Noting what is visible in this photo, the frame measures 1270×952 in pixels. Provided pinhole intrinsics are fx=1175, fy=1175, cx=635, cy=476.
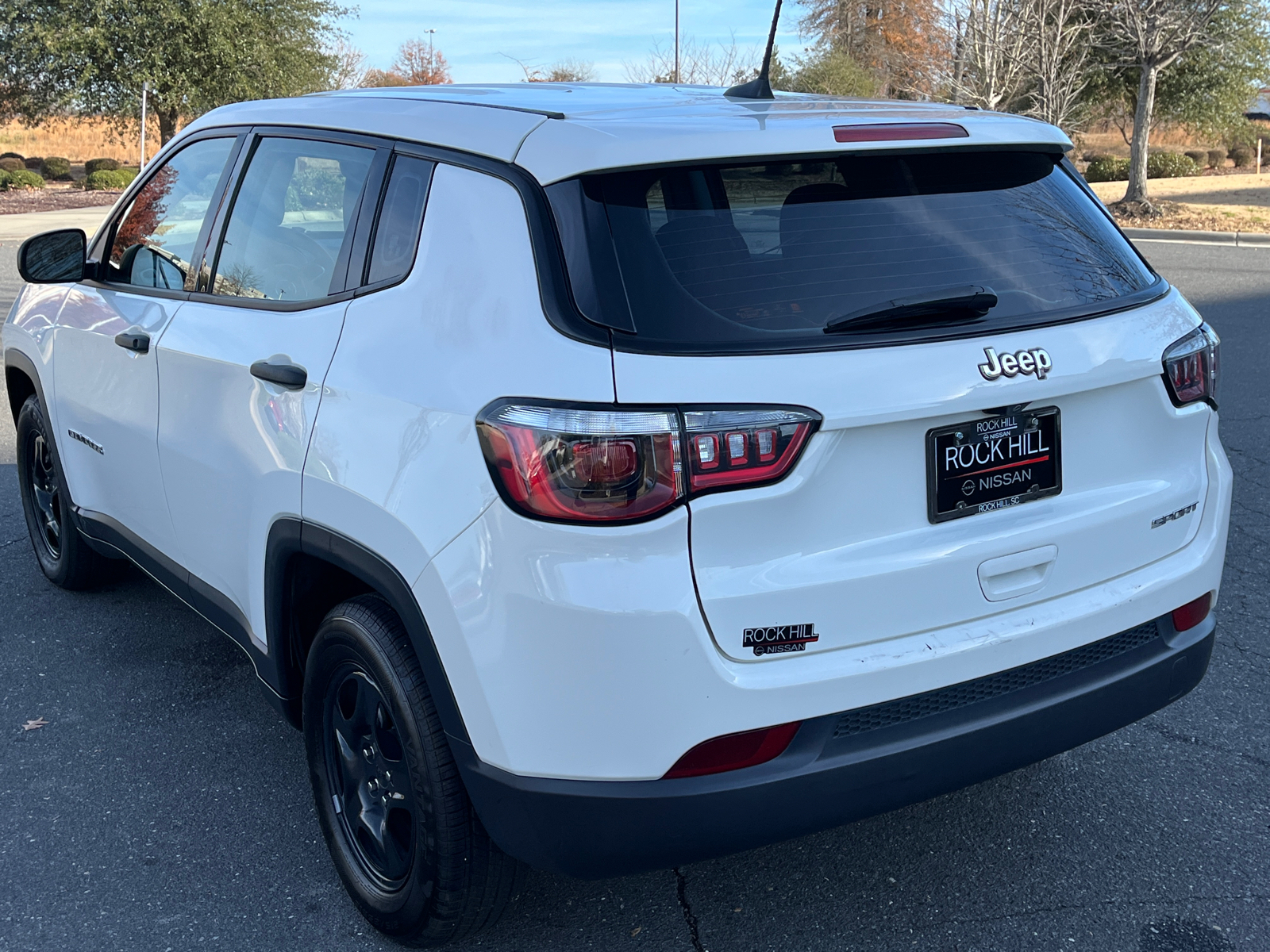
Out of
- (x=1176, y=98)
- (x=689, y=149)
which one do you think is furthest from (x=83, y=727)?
(x=1176, y=98)

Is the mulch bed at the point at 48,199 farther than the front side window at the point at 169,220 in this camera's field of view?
Yes

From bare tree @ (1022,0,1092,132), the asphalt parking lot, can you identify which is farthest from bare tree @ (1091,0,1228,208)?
the asphalt parking lot

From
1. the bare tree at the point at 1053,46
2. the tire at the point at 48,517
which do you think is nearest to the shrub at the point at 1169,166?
the bare tree at the point at 1053,46

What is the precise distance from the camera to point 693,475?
2012 millimetres

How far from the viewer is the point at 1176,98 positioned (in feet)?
99.3

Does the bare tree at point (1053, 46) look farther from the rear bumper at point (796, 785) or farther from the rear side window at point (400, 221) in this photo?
the rear bumper at point (796, 785)

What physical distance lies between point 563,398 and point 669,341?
22 cm

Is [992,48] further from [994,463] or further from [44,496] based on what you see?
[994,463]

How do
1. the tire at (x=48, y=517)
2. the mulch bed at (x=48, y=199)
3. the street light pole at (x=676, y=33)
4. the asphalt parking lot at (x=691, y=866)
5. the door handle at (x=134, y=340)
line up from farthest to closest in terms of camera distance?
the street light pole at (x=676, y=33), the mulch bed at (x=48, y=199), the tire at (x=48, y=517), the door handle at (x=134, y=340), the asphalt parking lot at (x=691, y=866)

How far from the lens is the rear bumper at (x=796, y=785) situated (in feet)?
6.98

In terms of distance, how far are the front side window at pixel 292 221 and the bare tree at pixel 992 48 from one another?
20962mm

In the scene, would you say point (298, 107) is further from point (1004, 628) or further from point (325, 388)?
point (1004, 628)

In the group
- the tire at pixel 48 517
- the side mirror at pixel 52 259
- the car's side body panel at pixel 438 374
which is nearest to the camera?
the car's side body panel at pixel 438 374

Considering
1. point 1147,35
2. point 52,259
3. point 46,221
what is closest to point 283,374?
point 52,259
